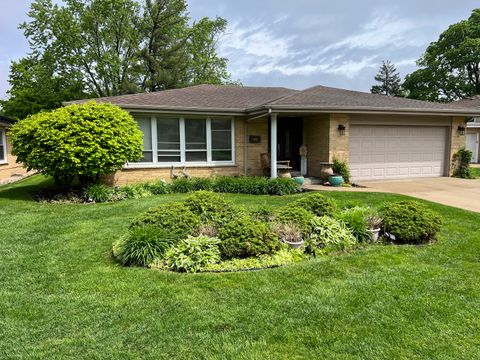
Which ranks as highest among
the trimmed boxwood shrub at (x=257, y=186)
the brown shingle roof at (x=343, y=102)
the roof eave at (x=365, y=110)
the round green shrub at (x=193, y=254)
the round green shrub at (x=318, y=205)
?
the brown shingle roof at (x=343, y=102)

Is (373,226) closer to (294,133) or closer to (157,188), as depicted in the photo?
(157,188)

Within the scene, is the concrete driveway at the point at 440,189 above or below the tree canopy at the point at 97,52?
below

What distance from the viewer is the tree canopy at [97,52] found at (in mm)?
27688

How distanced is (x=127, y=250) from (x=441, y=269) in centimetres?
413

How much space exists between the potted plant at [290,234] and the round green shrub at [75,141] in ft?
21.4

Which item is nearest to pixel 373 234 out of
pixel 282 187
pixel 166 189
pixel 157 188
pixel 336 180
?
pixel 282 187

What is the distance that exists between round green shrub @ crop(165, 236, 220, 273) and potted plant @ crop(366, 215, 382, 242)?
99.7 inches

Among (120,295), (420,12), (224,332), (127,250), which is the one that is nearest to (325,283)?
(224,332)

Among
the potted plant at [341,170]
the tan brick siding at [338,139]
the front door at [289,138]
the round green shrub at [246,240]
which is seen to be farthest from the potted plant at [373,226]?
the front door at [289,138]

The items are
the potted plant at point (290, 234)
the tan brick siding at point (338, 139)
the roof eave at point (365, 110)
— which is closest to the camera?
the potted plant at point (290, 234)

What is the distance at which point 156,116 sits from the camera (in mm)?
12211

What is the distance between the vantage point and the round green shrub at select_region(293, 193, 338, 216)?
5930 millimetres

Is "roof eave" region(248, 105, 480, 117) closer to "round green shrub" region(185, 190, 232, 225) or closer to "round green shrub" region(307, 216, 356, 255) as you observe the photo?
"round green shrub" region(185, 190, 232, 225)

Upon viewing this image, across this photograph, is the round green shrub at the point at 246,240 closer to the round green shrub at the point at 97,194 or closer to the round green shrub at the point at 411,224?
the round green shrub at the point at 411,224
